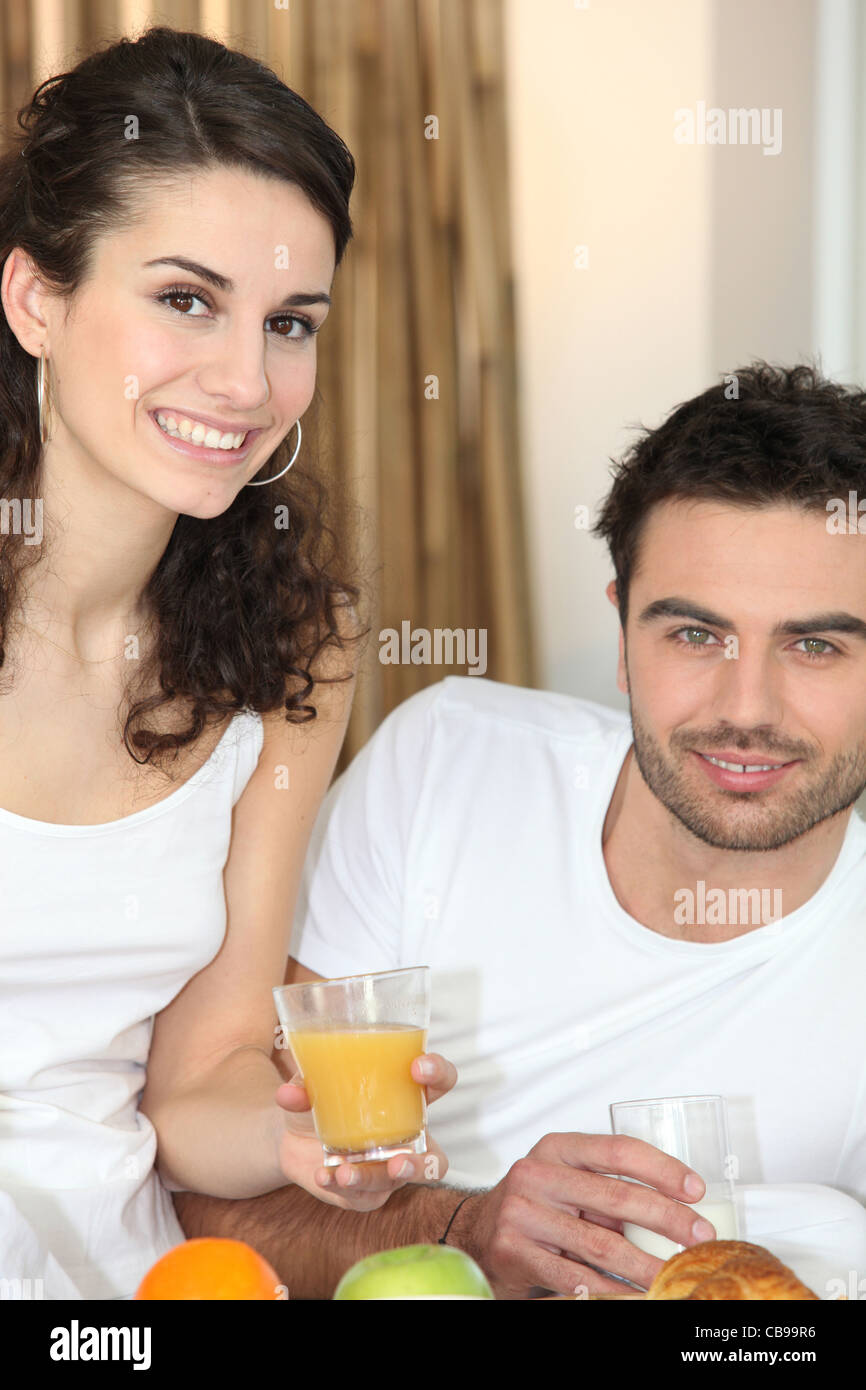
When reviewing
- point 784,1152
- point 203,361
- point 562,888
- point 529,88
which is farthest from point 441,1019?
point 529,88

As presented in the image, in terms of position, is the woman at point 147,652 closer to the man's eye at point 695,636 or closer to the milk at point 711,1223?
the milk at point 711,1223

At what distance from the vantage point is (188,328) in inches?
46.1

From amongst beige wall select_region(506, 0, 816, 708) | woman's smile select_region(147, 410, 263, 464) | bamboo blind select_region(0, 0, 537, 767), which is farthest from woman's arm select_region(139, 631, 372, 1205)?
beige wall select_region(506, 0, 816, 708)

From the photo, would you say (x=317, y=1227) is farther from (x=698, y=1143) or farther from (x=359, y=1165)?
(x=698, y=1143)

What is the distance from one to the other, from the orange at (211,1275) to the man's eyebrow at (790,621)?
94 cm

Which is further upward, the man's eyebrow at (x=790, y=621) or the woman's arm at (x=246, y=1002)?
the man's eyebrow at (x=790, y=621)

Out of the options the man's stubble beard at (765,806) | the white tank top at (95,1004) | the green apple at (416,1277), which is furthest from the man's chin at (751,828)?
the green apple at (416,1277)

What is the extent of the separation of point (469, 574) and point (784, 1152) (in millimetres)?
1174

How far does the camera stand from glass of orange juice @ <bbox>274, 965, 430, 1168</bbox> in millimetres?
979

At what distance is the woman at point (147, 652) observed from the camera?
1179 mm

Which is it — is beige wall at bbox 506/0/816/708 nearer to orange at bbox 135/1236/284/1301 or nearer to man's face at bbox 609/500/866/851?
man's face at bbox 609/500/866/851

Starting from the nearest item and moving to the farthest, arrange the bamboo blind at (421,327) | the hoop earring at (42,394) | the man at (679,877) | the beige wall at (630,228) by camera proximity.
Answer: the hoop earring at (42,394) → the man at (679,877) → the bamboo blind at (421,327) → the beige wall at (630,228)

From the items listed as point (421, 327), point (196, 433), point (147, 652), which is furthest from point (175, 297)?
point (421, 327)

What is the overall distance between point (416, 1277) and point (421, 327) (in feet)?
5.82
